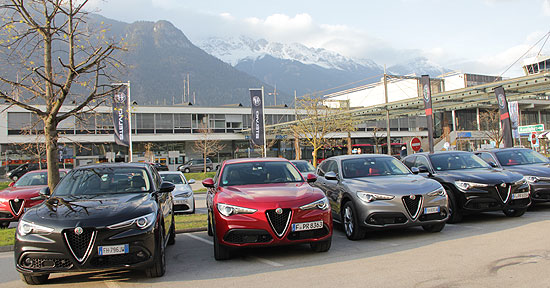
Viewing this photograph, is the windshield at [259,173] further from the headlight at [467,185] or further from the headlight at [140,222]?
the headlight at [467,185]

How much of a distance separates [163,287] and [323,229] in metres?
2.59

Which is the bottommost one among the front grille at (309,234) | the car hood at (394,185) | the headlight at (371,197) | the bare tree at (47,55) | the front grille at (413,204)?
the front grille at (309,234)

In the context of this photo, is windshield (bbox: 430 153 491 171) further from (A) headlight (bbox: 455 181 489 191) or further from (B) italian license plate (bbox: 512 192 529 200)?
(B) italian license plate (bbox: 512 192 529 200)

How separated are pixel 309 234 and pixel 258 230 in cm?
83

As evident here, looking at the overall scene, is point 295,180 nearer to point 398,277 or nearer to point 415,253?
point 415,253

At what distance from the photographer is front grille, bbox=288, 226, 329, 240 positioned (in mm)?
6548

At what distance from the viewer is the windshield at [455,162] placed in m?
10.6

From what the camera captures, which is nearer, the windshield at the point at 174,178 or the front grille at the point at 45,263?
the front grille at the point at 45,263

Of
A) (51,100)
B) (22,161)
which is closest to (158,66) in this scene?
(22,161)

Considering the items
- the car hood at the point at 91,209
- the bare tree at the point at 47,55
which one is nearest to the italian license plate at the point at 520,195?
the car hood at the point at 91,209

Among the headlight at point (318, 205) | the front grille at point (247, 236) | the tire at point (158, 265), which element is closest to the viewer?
the tire at point (158, 265)

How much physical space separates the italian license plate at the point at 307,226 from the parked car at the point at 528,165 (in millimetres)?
6825

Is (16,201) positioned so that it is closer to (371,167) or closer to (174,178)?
(174,178)

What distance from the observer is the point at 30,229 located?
17.8 ft
